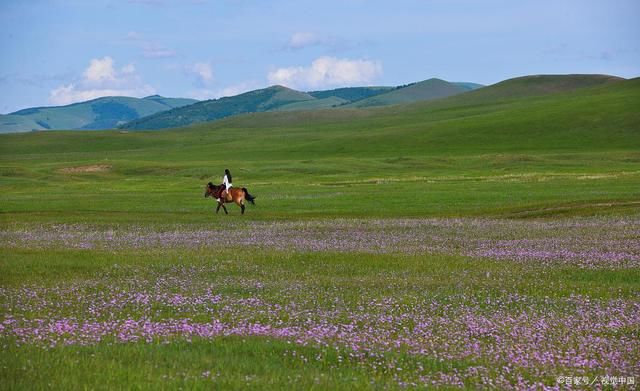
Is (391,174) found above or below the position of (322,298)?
below

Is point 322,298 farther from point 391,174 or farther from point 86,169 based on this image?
point 86,169

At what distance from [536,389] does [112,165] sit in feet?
370

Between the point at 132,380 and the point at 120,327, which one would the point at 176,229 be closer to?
the point at 120,327

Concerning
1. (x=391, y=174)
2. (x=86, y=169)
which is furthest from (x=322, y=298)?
(x=86, y=169)

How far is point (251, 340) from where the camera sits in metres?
11.2

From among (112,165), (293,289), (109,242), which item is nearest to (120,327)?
(293,289)

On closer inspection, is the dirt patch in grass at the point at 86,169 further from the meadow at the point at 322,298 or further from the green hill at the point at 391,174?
the meadow at the point at 322,298

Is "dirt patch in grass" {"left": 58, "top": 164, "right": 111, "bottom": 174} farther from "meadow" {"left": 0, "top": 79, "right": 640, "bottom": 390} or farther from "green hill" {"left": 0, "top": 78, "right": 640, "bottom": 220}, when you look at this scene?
"meadow" {"left": 0, "top": 79, "right": 640, "bottom": 390}

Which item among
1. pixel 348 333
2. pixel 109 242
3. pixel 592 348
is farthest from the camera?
pixel 109 242

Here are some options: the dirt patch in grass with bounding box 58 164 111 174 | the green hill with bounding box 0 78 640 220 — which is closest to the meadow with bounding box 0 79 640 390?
the green hill with bounding box 0 78 640 220

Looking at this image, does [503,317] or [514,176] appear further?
[514,176]

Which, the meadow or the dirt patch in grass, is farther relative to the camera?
the dirt patch in grass

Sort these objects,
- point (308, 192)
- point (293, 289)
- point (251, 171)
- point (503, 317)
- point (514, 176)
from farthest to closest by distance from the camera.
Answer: point (251, 171)
point (514, 176)
point (308, 192)
point (293, 289)
point (503, 317)

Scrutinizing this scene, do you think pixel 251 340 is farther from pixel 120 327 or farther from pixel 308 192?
pixel 308 192
